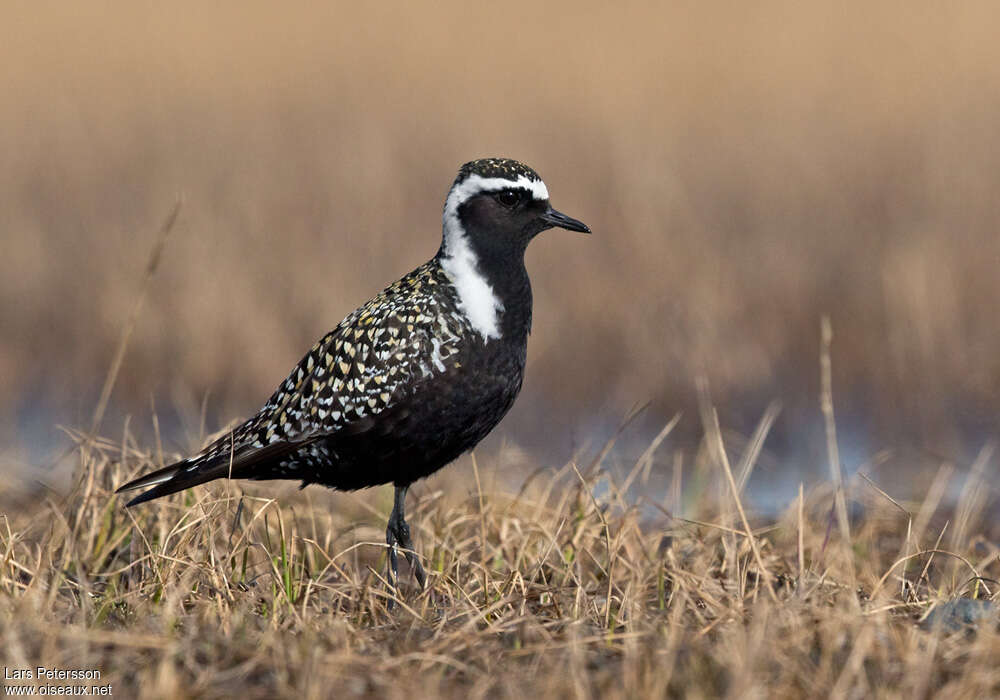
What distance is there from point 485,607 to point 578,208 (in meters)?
8.15

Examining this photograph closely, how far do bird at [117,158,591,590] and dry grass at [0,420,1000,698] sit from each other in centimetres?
27

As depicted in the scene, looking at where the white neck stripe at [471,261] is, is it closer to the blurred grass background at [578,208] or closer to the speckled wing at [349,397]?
the speckled wing at [349,397]

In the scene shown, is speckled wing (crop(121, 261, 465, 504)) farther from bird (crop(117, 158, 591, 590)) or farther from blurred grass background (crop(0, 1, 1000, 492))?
blurred grass background (crop(0, 1, 1000, 492))

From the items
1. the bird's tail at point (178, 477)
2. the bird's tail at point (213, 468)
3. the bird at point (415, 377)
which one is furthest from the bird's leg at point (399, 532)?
the bird's tail at point (178, 477)

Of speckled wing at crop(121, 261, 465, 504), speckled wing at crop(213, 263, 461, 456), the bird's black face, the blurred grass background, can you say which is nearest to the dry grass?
speckled wing at crop(121, 261, 465, 504)

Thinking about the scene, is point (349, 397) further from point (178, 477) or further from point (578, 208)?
point (578, 208)

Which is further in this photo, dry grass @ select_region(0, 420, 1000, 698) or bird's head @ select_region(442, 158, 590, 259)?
bird's head @ select_region(442, 158, 590, 259)

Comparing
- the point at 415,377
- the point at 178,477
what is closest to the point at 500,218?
the point at 415,377

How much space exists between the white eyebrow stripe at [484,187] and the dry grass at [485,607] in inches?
53.4

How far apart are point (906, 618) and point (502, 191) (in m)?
2.45

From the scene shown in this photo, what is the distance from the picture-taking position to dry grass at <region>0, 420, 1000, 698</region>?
402 centimetres

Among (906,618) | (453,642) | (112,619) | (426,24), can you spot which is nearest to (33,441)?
(112,619)

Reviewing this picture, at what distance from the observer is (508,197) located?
5992mm

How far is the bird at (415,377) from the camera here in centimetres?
560
